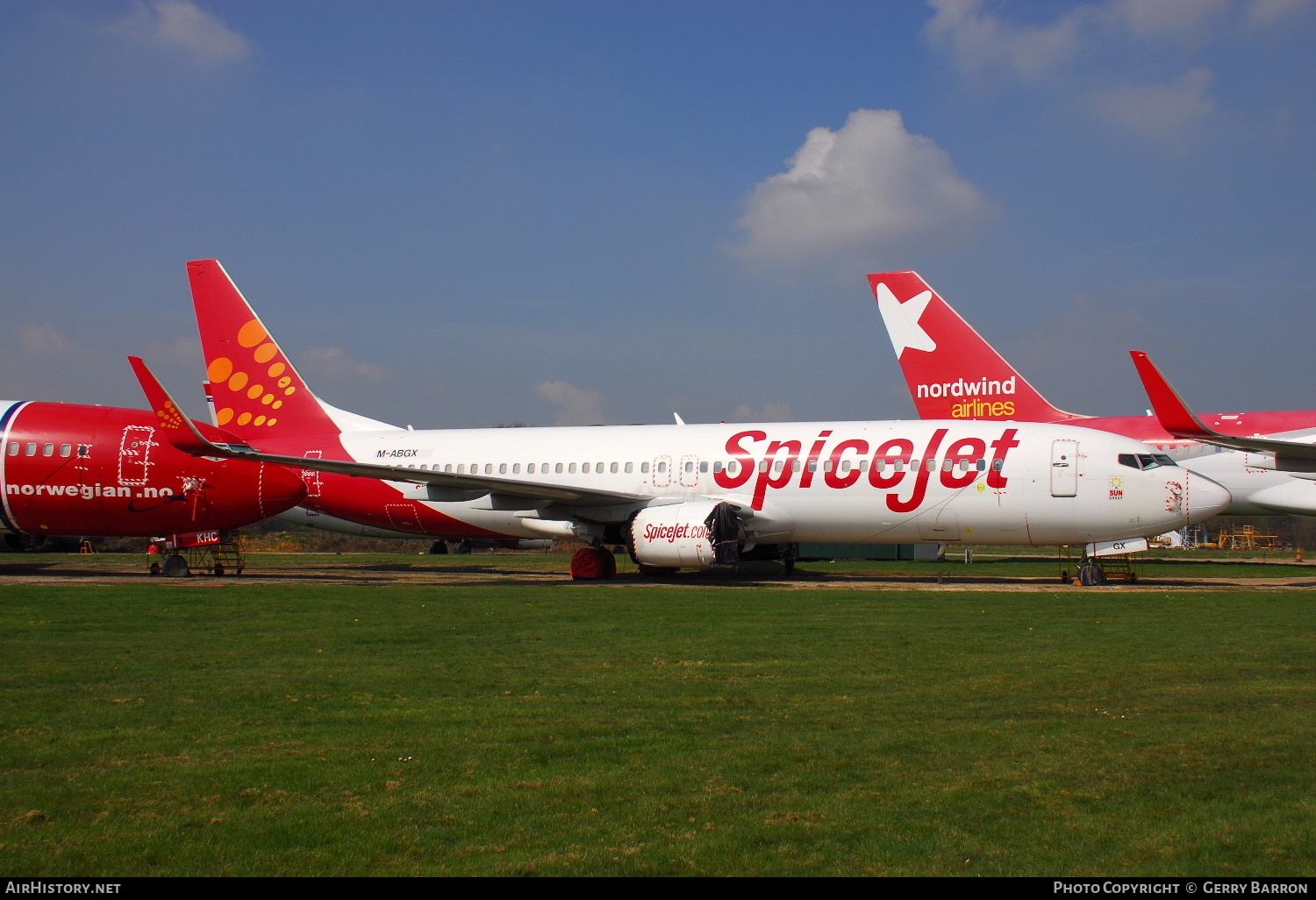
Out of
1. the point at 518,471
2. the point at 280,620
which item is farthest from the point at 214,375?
the point at 280,620

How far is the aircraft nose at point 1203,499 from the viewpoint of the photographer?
20375 mm

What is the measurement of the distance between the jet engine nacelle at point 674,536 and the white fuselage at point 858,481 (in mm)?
1226

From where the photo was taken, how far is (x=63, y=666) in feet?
32.1

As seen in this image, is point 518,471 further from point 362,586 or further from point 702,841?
point 702,841

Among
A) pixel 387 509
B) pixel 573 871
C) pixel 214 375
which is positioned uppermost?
pixel 214 375

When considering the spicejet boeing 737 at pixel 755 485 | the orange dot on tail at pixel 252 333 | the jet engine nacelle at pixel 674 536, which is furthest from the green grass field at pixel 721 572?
the orange dot on tail at pixel 252 333

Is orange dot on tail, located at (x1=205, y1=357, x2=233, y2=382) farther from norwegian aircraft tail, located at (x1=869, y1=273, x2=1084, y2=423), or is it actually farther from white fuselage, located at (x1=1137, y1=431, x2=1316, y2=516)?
white fuselage, located at (x1=1137, y1=431, x2=1316, y2=516)

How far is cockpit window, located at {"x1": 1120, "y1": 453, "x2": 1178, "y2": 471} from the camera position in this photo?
2073 centimetres

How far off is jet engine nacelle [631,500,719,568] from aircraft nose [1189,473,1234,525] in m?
9.29

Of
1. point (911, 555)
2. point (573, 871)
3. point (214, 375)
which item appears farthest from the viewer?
point (911, 555)

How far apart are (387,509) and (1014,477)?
14965 millimetres

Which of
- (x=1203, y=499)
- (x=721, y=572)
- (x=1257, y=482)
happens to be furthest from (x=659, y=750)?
(x=1257, y=482)

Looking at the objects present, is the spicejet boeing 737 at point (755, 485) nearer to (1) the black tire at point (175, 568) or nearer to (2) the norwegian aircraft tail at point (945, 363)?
(1) the black tire at point (175, 568)

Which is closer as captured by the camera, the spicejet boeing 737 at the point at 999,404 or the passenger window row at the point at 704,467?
the passenger window row at the point at 704,467
